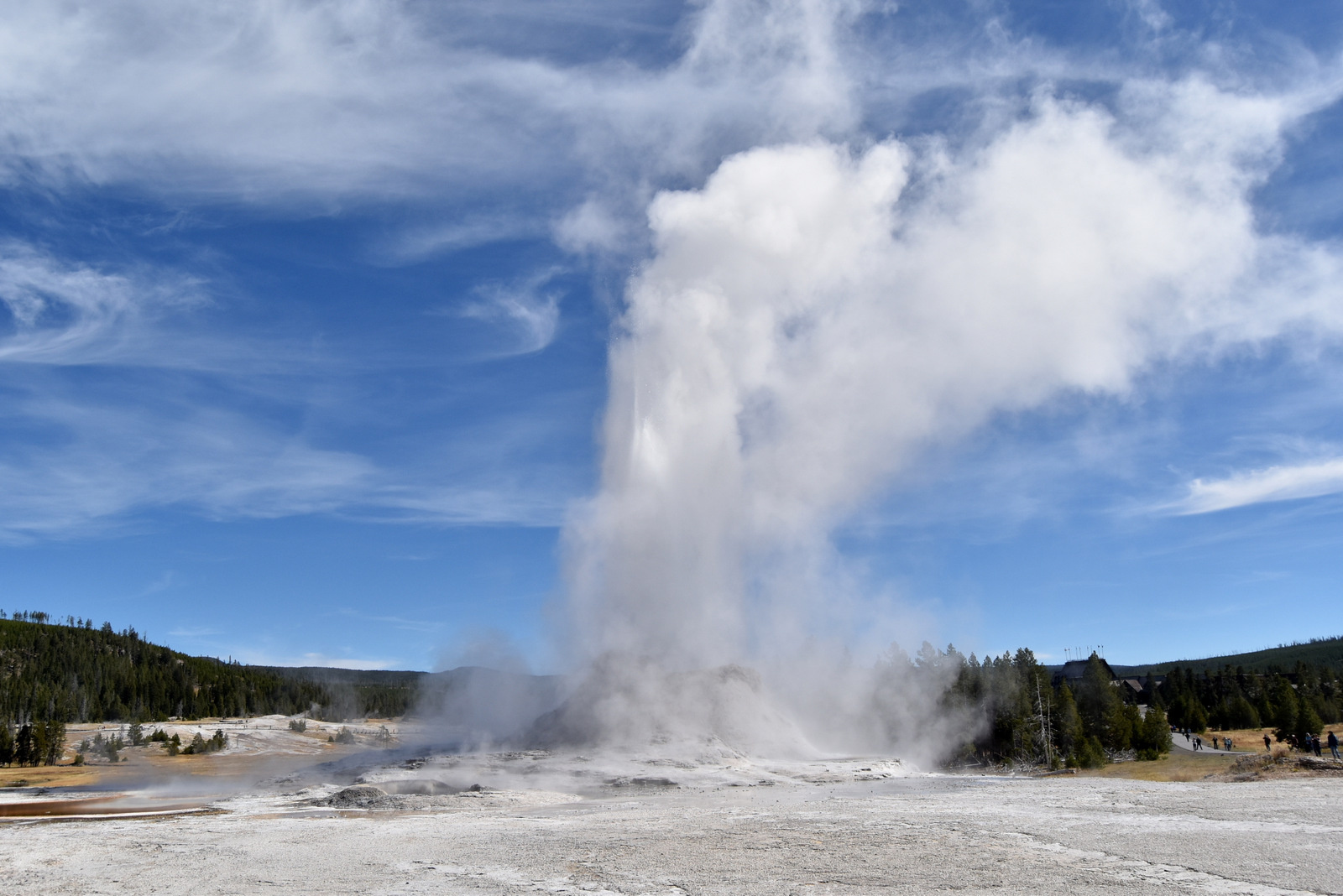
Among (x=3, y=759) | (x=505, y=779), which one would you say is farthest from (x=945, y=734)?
(x=3, y=759)

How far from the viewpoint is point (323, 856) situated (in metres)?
21.4

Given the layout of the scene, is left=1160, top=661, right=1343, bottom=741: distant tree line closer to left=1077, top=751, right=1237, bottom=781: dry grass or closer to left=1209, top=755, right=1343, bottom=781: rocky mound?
left=1077, top=751, right=1237, bottom=781: dry grass

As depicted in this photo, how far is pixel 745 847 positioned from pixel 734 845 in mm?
382

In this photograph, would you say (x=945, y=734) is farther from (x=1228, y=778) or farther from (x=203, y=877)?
(x=203, y=877)

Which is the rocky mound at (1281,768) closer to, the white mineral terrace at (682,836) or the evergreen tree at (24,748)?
the white mineral terrace at (682,836)

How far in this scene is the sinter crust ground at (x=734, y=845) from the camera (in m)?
16.7

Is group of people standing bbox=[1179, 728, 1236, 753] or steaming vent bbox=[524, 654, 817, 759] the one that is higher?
steaming vent bbox=[524, 654, 817, 759]

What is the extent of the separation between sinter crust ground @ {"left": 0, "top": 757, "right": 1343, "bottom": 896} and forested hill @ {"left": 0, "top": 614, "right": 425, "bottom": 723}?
336ft

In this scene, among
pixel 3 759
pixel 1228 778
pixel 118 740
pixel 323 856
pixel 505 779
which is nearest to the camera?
pixel 323 856

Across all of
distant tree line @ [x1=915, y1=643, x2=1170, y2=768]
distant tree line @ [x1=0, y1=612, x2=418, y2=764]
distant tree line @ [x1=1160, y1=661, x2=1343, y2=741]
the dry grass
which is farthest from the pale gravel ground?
distant tree line @ [x1=0, y1=612, x2=418, y2=764]

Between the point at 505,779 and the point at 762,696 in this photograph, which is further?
the point at 762,696

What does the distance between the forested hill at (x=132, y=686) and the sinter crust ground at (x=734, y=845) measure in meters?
102

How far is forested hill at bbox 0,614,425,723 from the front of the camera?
4722 inches

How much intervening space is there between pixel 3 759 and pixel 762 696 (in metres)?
59.5
